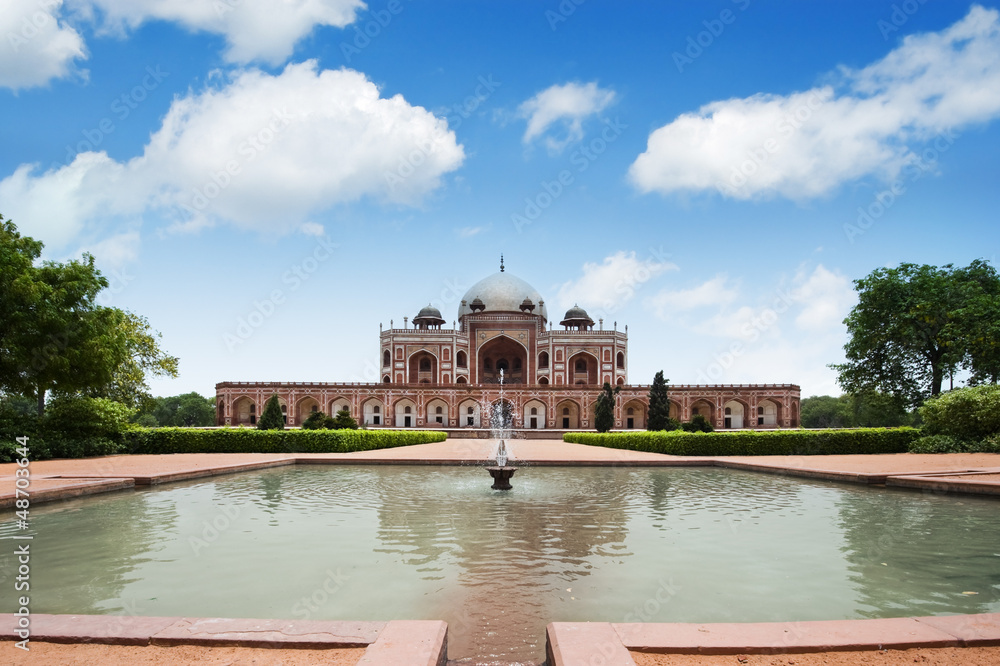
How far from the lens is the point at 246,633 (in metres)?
3.50

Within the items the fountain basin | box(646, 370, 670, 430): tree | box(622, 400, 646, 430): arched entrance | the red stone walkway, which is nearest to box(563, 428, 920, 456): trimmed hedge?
box(646, 370, 670, 430): tree

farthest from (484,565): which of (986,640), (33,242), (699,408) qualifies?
(699,408)

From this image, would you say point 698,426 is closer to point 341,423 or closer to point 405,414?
point 341,423

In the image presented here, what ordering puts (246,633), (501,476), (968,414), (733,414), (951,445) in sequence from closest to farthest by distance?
(246,633) < (501,476) < (951,445) < (968,414) < (733,414)

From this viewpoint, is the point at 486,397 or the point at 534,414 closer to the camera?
the point at 486,397

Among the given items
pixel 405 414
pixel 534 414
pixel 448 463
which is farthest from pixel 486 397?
pixel 448 463

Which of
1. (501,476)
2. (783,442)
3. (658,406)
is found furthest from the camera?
(658,406)

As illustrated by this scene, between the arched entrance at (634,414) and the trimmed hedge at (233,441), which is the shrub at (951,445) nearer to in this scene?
the trimmed hedge at (233,441)

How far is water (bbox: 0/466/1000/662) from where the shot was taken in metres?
4.58

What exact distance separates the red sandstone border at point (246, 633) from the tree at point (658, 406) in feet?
71.1

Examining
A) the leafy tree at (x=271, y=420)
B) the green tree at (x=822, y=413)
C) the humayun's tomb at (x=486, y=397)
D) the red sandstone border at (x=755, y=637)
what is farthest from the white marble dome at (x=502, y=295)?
the red sandstone border at (x=755, y=637)

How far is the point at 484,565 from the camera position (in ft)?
18.6

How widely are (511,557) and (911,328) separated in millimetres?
24143

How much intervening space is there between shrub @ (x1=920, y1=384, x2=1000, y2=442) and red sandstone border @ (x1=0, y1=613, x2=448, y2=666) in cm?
1788
